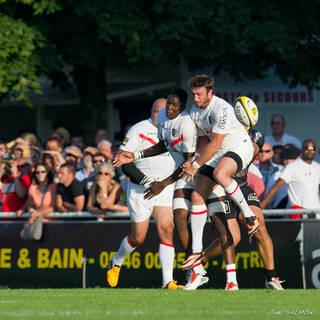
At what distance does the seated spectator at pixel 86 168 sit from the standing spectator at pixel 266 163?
2.59 meters

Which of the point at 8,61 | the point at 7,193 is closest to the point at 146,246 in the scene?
the point at 7,193

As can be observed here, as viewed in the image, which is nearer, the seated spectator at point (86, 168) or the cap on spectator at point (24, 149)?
the seated spectator at point (86, 168)

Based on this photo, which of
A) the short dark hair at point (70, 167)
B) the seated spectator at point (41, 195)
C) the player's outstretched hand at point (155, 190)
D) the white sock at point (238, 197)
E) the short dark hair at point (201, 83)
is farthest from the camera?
the short dark hair at point (70, 167)

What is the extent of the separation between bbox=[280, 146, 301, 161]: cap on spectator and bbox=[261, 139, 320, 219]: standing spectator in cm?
35

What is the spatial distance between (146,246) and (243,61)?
795cm

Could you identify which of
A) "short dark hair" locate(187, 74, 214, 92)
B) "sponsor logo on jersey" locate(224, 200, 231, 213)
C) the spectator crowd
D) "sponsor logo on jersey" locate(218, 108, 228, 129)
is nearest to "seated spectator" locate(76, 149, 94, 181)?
the spectator crowd

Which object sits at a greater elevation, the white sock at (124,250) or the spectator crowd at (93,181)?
the spectator crowd at (93,181)

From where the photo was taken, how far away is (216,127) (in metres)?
11.4

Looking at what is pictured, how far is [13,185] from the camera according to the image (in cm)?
1562

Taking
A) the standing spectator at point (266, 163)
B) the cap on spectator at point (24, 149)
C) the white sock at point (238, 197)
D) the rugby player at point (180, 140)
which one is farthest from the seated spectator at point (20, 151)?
the white sock at point (238, 197)

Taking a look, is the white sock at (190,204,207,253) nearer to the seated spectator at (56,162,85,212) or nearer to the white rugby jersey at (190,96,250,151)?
the white rugby jersey at (190,96,250,151)

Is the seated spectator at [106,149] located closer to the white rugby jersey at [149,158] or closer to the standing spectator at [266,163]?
the standing spectator at [266,163]

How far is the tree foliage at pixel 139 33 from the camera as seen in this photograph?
19.7 metres

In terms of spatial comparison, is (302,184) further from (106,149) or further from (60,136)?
(60,136)
